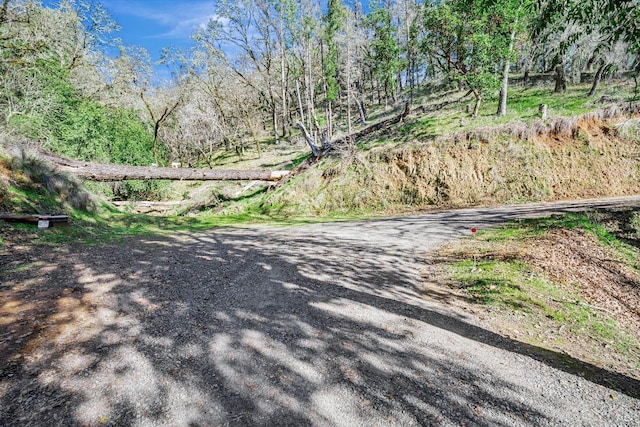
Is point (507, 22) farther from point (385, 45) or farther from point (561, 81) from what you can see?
point (385, 45)

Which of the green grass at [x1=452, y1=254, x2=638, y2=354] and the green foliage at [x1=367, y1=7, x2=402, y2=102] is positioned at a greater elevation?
the green foliage at [x1=367, y1=7, x2=402, y2=102]

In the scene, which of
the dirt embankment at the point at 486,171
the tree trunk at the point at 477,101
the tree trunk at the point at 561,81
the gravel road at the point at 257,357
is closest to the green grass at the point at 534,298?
the gravel road at the point at 257,357

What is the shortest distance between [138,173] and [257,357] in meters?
14.3

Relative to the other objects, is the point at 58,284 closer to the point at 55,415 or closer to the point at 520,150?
the point at 55,415

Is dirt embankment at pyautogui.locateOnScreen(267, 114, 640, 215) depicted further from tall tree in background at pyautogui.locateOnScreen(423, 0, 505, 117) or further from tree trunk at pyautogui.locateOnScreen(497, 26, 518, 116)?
tall tree in background at pyautogui.locateOnScreen(423, 0, 505, 117)

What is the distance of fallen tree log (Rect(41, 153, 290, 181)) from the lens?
39.9ft

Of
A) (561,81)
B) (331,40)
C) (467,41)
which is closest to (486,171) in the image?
(467,41)

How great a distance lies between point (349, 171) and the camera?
17.0 m

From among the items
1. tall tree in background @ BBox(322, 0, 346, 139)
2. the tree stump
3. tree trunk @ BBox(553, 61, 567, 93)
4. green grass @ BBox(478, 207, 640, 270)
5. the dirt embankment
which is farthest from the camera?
tall tree in background @ BBox(322, 0, 346, 139)

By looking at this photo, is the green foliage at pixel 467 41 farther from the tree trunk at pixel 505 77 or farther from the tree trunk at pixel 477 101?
the tree trunk at pixel 477 101

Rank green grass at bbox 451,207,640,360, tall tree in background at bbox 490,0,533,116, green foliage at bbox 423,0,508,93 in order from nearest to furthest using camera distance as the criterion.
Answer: green grass at bbox 451,207,640,360 → tall tree in background at bbox 490,0,533,116 → green foliage at bbox 423,0,508,93

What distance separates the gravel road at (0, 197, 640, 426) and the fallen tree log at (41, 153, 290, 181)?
26.4 ft

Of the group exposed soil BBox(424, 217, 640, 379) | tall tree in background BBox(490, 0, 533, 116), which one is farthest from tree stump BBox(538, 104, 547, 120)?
exposed soil BBox(424, 217, 640, 379)

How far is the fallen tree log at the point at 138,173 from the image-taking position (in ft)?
39.9
